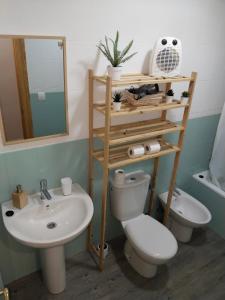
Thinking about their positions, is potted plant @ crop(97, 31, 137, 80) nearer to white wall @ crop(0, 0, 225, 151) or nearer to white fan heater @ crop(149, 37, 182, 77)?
white wall @ crop(0, 0, 225, 151)

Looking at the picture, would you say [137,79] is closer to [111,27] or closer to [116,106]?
[116,106]

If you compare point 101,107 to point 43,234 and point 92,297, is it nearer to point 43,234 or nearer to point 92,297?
point 43,234

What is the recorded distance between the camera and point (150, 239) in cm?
190

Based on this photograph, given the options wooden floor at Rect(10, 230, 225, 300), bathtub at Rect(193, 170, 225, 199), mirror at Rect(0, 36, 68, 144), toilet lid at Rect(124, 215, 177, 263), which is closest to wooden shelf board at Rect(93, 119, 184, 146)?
mirror at Rect(0, 36, 68, 144)

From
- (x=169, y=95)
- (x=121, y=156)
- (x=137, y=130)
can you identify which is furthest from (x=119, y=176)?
(x=169, y=95)

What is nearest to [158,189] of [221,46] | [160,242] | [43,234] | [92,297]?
[160,242]

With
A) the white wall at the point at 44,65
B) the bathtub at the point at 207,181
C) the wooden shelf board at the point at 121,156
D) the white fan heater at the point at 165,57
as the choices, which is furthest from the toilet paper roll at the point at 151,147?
the bathtub at the point at 207,181

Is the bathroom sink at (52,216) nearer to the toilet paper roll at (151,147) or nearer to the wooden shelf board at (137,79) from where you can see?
the toilet paper roll at (151,147)

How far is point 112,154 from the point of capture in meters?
1.86

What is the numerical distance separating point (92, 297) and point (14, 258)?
25.8 inches

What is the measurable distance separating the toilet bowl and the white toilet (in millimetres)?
320

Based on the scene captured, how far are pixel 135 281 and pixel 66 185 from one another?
1009 mm

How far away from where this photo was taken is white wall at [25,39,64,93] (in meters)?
1.38

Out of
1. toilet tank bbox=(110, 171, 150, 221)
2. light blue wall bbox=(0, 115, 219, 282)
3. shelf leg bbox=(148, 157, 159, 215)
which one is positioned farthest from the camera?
shelf leg bbox=(148, 157, 159, 215)
